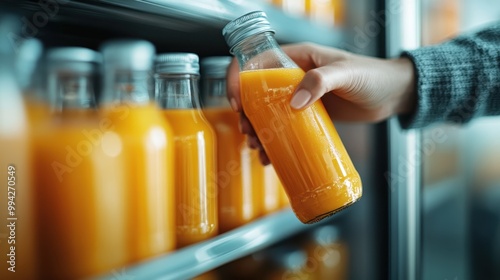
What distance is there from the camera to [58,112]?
2.21 ft

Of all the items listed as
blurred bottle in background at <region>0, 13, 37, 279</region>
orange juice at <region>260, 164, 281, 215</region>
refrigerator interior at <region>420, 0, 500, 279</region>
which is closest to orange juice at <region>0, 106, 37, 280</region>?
blurred bottle in background at <region>0, 13, 37, 279</region>

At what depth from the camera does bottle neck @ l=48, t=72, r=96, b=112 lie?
2.22 feet

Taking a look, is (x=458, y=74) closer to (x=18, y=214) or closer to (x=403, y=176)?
(x=403, y=176)

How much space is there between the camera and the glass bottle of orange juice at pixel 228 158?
931 mm

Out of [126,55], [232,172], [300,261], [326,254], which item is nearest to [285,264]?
[300,261]

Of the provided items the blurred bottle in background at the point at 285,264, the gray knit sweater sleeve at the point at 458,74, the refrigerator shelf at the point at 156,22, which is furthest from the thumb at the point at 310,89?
the blurred bottle in background at the point at 285,264

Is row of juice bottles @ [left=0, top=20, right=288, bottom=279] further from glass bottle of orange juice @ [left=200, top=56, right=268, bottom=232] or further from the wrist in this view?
the wrist

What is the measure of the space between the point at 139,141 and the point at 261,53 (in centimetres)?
23

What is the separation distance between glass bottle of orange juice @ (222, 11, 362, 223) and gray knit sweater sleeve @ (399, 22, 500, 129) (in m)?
0.40

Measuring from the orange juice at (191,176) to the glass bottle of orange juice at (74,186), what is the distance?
5.5 inches

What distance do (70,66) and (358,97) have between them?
546 mm

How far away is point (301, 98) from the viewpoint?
718 mm

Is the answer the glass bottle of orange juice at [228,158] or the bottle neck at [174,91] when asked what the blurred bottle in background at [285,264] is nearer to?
the glass bottle of orange juice at [228,158]

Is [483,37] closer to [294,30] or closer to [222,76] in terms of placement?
[294,30]
